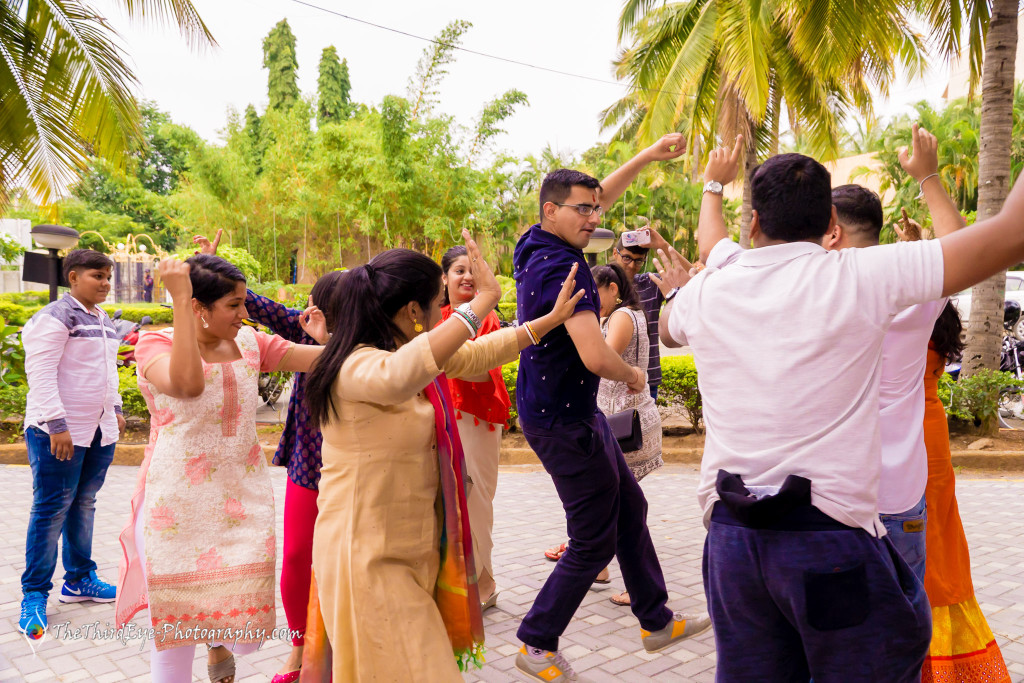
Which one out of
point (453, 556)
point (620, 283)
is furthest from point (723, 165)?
point (620, 283)

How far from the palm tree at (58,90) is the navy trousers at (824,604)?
32.1 ft

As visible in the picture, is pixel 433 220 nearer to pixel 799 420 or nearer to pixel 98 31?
pixel 98 31

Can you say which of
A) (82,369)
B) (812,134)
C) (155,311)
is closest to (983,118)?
(812,134)

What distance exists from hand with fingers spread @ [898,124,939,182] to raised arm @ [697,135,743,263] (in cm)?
55

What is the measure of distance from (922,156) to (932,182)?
0.35 ft

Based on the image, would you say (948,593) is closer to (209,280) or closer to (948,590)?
(948,590)

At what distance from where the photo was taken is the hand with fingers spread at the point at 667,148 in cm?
346

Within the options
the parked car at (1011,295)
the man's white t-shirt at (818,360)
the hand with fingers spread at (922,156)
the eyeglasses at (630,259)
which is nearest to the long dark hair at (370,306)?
the man's white t-shirt at (818,360)

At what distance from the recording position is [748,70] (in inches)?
479

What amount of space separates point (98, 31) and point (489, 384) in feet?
26.5

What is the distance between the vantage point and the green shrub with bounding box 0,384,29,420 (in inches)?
374

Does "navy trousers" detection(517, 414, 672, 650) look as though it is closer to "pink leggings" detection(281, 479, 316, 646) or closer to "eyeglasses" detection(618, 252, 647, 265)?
"pink leggings" detection(281, 479, 316, 646)

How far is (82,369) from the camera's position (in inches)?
175

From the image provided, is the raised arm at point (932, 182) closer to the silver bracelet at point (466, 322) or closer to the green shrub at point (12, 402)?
the silver bracelet at point (466, 322)
